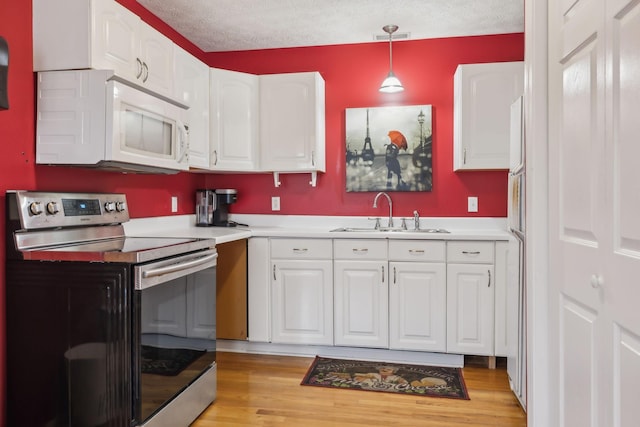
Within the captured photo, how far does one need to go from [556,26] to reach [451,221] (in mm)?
2025

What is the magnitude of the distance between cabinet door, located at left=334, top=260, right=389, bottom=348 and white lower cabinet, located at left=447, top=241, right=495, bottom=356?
42cm

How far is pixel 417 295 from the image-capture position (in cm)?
288

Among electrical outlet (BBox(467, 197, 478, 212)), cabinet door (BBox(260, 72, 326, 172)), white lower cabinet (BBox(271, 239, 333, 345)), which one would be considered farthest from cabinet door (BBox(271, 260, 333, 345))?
electrical outlet (BBox(467, 197, 478, 212))

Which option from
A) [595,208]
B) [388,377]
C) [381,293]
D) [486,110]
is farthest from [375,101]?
[595,208]

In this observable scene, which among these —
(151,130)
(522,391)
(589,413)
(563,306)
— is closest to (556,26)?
(563,306)

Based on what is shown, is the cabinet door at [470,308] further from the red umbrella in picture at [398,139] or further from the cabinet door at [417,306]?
the red umbrella in picture at [398,139]

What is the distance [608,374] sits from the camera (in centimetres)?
114

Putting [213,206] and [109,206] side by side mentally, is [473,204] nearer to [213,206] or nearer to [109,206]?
[213,206]

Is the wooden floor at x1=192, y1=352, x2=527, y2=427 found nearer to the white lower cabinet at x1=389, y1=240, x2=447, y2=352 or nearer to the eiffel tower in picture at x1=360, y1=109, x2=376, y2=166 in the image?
the white lower cabinet at x1=389, y1=240, x2=447, y2=352

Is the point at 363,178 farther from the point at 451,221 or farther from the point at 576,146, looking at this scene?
the point at 576,146

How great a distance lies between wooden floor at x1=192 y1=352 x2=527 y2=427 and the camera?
219cm

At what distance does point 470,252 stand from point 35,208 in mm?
2389

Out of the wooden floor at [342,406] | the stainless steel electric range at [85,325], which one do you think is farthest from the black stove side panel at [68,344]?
the wooden floor at [342,406]

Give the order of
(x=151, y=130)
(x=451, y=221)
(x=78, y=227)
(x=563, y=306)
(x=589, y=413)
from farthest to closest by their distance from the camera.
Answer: (x=451, y=221) → (x=151, y=130) → (x=78, y=227) → (x=563, y=306) → (x=589, y=413)
